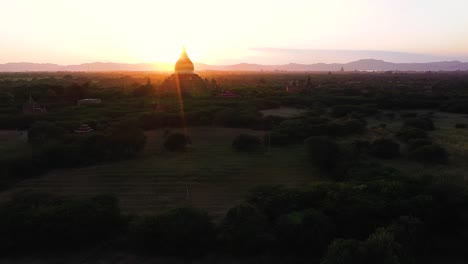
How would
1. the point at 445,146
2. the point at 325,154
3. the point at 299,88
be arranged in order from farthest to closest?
the point at 299,88, the point at 445,146, the point at 325,154

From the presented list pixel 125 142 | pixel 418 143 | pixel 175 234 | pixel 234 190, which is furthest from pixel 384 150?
pixel 175 234

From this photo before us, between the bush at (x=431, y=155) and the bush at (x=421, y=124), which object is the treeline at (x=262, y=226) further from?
the bush at (x=421, y=124)

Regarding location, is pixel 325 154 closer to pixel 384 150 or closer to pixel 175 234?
pixel 384 150

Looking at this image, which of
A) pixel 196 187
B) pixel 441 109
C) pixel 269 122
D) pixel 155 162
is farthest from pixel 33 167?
pixel 441 109

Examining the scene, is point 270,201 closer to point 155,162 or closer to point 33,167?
point 155,162

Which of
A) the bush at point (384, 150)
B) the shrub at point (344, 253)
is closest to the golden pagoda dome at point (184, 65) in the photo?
the bush at point (384, 150)

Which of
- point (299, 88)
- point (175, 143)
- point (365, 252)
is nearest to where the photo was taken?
point (365, 252)

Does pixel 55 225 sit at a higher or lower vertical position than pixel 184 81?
lower
